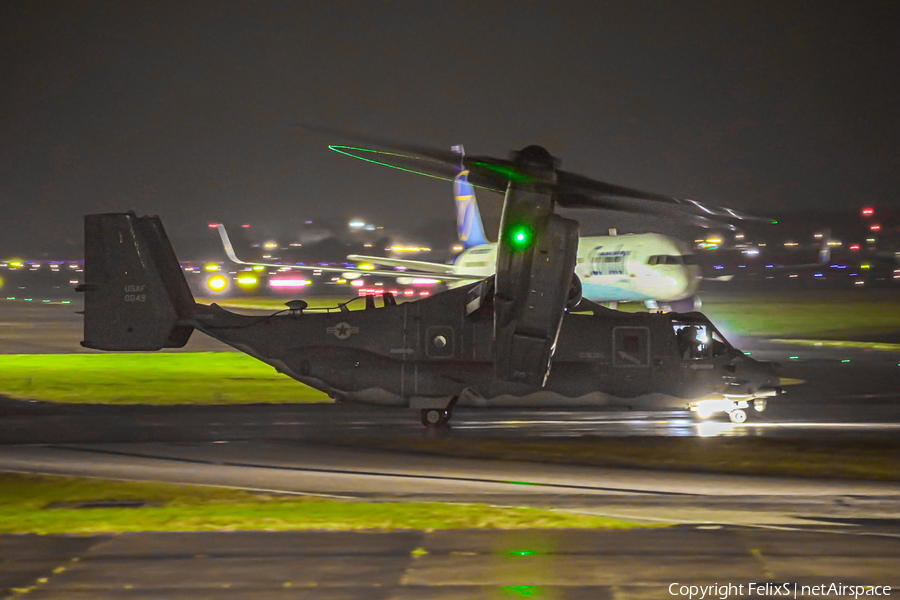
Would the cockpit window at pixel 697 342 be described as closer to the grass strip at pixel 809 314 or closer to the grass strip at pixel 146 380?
the grass strip at pixel 146 380

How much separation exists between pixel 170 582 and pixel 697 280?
118ft

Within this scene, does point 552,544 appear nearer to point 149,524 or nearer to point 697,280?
point 149,524

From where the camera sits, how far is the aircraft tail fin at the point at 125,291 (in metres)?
19.5

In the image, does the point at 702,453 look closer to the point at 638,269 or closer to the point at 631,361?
the point at 631,361

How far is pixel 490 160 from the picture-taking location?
622 inches

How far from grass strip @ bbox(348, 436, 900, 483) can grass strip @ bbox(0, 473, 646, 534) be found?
11.9 ft

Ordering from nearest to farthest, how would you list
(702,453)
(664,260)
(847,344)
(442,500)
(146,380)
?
1. (442,500)
2. (702,453)
3. (146,380)
4. (847,344)
5. (664,260)

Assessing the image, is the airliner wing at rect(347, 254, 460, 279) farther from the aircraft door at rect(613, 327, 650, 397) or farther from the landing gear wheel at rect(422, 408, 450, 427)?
the aircraft door at rect(613, 327, 650, 397)

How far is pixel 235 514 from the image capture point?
11.4 meters

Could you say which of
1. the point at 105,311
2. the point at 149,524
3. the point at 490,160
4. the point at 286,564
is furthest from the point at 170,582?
the point at 105,311

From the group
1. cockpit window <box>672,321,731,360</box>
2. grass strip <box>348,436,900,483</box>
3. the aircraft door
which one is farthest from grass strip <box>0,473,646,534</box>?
cockpit window <box>672,321,731,360</box>

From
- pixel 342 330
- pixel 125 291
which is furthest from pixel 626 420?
pixel 125 291

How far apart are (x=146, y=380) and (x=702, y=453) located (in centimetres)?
1709

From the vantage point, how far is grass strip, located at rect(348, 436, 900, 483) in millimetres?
14000
